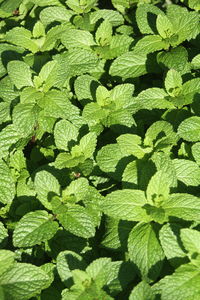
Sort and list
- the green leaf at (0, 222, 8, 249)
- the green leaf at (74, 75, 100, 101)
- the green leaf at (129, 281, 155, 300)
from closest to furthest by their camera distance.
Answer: the green leaf at (129, 281, 155, 300) < the green leaf at (0, 222, 8, 249) < the green leaf at (74, 75, 100, 101)

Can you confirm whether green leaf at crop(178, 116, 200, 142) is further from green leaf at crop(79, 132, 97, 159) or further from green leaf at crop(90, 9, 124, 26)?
green leaf at crop(90, 9, 124, 26)

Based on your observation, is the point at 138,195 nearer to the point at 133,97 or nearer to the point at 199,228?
the point at 199,228

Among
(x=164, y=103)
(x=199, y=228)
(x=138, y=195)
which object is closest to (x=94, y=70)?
(x=164, y=103)

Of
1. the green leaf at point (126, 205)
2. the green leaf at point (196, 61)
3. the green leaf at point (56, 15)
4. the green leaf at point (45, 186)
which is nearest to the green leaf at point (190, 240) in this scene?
the green leaf at point (126, 205)

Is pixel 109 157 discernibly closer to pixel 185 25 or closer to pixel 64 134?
pixel 64 134

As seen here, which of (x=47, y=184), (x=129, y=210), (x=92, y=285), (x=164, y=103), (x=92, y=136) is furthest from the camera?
(x=164, y=103)

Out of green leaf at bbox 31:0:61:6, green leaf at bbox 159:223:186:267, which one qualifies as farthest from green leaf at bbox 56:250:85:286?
green leaf at bbox 31:0:61:6

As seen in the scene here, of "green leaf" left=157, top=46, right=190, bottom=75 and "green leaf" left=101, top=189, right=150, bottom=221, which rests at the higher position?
"green leaf" left=157, top=46, right=190, bottom=75
